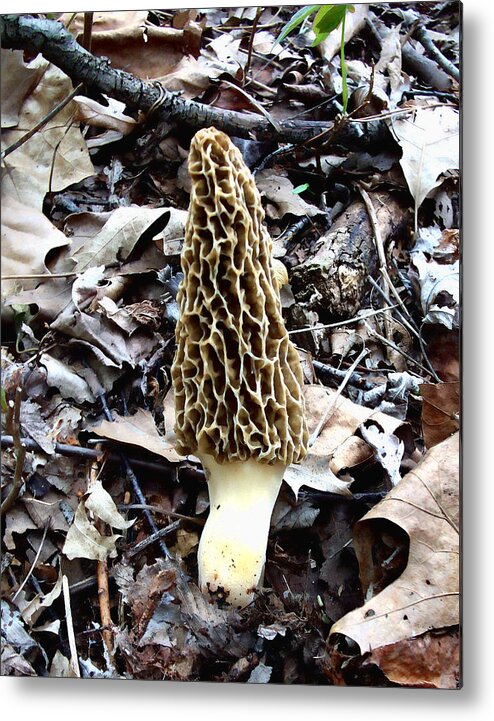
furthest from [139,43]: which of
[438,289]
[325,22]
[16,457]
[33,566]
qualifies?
[33,566]

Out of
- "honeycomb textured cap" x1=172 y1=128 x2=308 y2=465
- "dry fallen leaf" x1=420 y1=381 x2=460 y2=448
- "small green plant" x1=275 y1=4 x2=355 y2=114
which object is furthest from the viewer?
"small green plant" x1=275 y1=4 x2=355 y2=114

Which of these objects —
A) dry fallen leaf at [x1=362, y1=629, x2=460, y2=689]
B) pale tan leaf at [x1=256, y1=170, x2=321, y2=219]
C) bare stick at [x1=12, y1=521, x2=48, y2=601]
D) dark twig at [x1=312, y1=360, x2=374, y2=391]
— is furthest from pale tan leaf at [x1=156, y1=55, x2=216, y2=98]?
dry fallen leaf at [x1=362, y1=629, x2=460, y2=689]

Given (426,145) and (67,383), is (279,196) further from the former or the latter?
(67,383)

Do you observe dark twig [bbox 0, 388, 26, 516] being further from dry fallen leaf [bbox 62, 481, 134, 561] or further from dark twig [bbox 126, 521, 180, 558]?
dark twig [bbox 126, 521, 180, 558]

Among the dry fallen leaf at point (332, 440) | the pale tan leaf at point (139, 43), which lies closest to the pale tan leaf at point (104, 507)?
the dry fallen leaf at point (332, 440)

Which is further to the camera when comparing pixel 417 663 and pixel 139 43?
pixel 139 43
